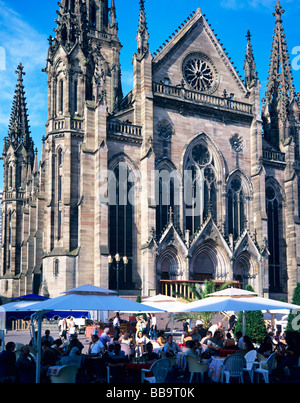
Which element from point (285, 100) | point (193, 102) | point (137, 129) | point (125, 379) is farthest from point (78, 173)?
point (125, 379)

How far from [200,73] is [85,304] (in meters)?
31.8

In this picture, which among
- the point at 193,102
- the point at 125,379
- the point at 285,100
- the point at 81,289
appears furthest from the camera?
the point at 285,100

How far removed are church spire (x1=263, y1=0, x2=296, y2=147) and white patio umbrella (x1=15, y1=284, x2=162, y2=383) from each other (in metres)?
32.8

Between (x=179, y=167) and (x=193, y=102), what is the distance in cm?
538

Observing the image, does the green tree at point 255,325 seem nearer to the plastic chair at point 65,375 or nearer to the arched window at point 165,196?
the plastic chair at point 65,375

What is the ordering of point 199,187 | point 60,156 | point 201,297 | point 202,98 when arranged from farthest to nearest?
1. point 202,98
2. point 199,187
3. point 60,156
4. point 201,297

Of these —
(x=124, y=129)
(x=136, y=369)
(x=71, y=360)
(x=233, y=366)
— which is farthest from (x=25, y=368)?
(x=124, y=129)

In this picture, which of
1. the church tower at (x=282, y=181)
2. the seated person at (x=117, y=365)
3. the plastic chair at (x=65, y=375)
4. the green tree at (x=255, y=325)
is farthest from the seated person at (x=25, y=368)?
the church tower at (x=282, y=181)

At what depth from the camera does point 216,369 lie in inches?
605

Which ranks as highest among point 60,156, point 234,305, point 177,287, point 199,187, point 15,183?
point 15,183

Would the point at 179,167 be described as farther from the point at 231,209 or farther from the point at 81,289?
the point at 81,289

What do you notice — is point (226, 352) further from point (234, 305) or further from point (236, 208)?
point (236, 208)

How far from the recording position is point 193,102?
41656mm

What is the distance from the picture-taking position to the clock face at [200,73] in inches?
1708
